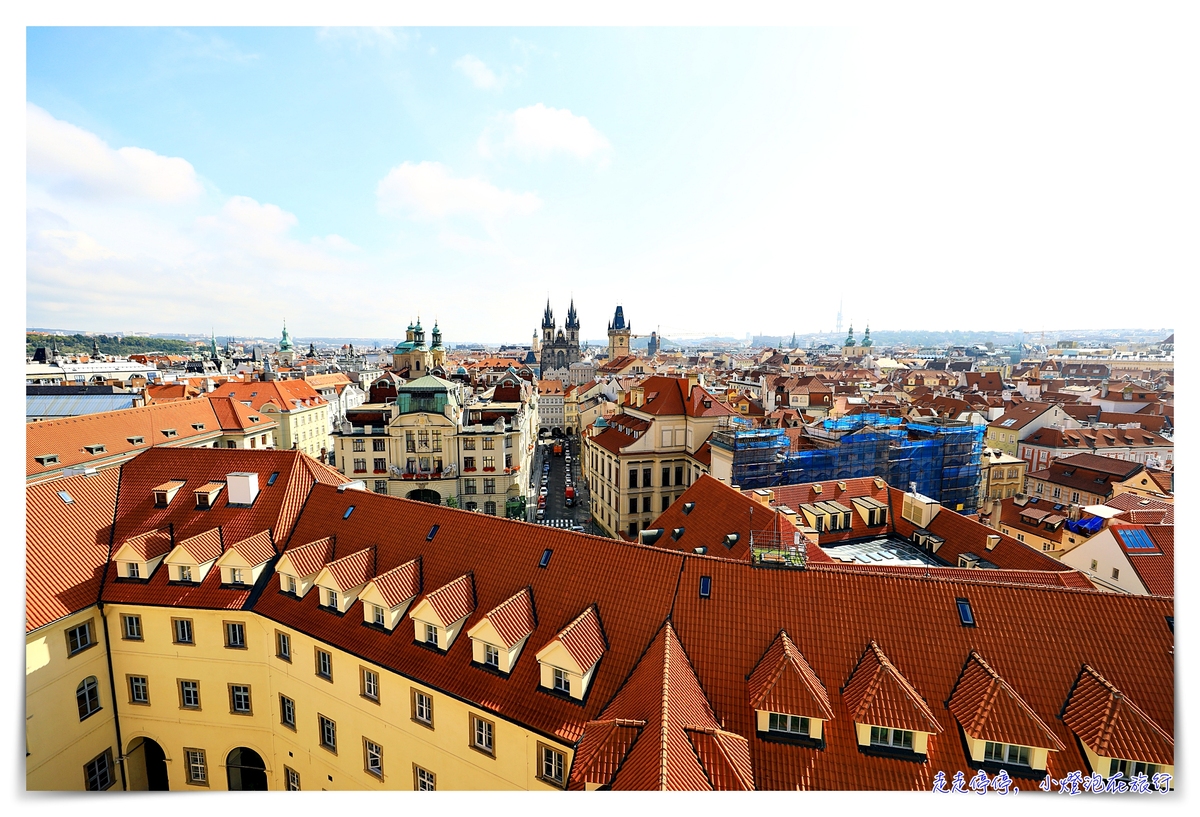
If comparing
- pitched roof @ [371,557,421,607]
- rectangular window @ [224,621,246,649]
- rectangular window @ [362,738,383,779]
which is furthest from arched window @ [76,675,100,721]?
pitched roof @ [371,557,421,607]

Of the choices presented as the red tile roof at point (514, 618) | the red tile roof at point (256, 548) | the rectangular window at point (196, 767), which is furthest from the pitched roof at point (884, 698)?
the rectangular window at point (196, 767)

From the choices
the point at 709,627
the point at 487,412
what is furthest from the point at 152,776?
the point at 487,412

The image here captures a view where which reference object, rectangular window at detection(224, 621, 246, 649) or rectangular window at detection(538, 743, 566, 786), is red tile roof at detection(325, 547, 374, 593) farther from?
rectangular window at detection(538, 743, 566, 786)

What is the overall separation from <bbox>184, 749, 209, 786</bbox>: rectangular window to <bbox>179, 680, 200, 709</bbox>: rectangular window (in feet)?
4.26

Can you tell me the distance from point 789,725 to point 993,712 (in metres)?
3.08

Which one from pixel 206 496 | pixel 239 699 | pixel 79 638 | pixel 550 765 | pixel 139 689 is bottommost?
pixel 239 699

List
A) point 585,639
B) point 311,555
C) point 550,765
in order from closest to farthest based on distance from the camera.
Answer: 1. point 550,765
2. point 585,639
3. point 311,555

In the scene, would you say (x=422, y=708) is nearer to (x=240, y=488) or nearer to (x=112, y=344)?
(x=240, y=488)

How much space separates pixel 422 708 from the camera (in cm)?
1155

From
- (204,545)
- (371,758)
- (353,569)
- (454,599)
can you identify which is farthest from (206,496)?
(454,599)

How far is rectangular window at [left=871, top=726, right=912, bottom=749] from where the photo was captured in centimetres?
866

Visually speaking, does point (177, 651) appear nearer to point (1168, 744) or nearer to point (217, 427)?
point (1168, 744)

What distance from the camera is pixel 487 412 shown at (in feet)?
129

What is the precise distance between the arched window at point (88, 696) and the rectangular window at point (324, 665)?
20.4 ft
